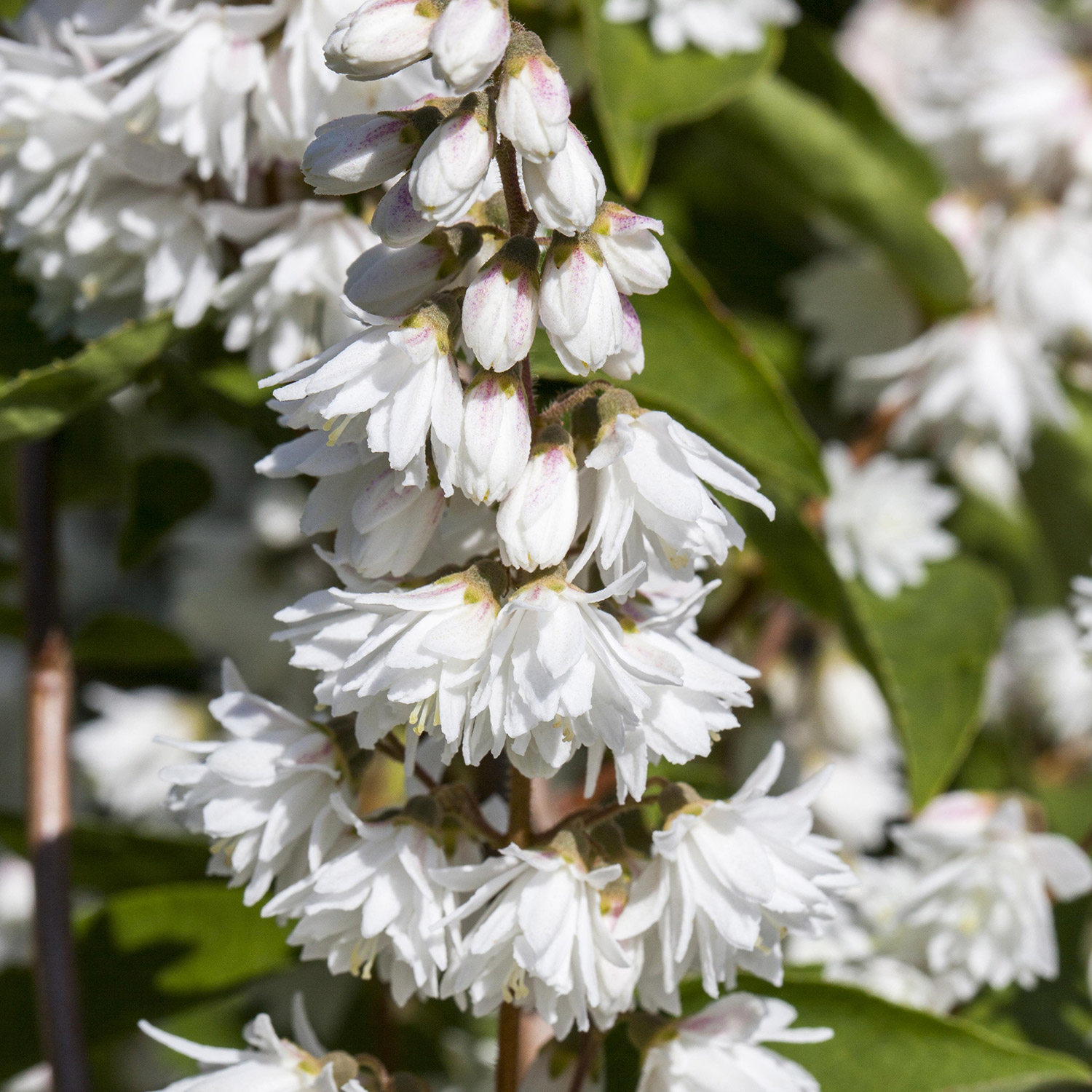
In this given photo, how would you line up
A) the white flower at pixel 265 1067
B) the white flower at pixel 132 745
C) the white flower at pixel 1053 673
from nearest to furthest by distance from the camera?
the white flower at pixel 265 1067 → the white flower at pixel 132 745 → the white flower at pixel 1053 673

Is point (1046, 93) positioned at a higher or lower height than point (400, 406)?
lower

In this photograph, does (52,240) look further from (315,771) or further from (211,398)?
(315,771)

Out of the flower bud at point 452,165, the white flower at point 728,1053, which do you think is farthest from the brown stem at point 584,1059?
the flower bud at point 452,165

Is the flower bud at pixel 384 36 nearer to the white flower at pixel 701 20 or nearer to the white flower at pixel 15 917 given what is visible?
the white flower at pixel 701 20

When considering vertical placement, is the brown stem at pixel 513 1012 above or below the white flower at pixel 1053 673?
above

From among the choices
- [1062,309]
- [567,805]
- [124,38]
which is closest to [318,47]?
[124,38]

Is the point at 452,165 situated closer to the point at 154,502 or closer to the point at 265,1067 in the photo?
the point at 265,1067

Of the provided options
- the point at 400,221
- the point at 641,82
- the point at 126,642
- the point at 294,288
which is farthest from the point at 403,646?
the point at 126,642

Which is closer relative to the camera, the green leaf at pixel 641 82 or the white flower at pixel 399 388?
the white flower at pixel 399 388
